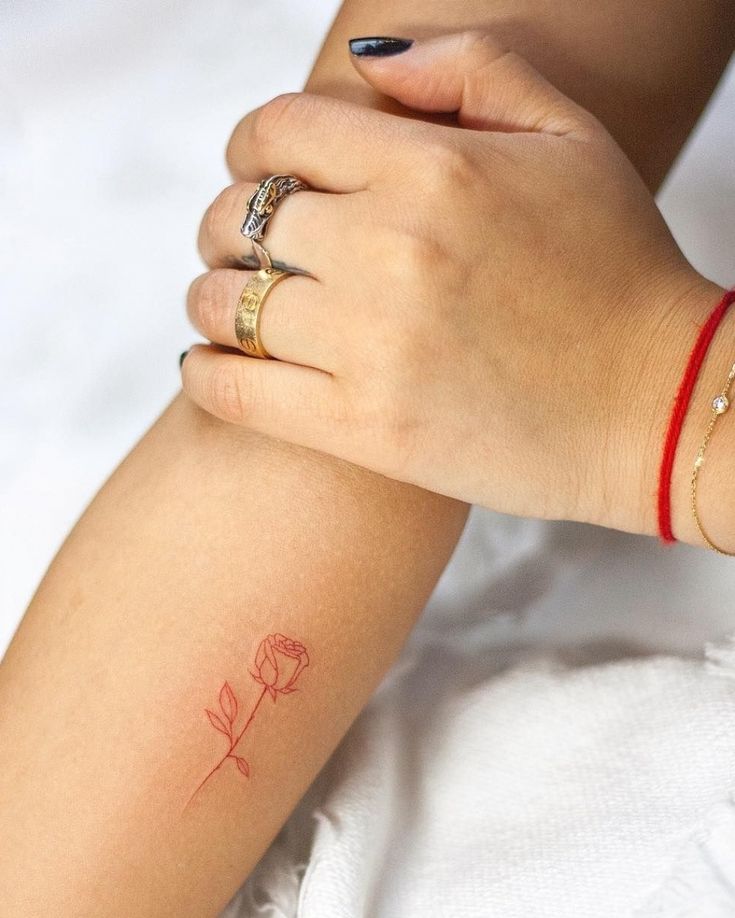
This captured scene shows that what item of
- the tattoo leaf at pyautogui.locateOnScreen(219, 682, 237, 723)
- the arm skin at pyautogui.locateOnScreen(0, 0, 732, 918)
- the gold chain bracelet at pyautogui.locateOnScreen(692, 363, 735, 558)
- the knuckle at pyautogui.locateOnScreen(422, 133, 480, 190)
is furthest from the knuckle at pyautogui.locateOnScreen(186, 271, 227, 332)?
the gold chain bracelet at pyautogui.locateOnScreen(692, 363, 735, 558)

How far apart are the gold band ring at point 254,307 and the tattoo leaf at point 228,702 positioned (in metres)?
0.31

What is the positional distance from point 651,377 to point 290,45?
116cm

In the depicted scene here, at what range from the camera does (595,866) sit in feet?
2.90

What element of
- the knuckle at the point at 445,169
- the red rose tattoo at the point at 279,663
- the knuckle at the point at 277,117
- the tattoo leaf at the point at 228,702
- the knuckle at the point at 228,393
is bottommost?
the tattoo leaf at the point at 228,702

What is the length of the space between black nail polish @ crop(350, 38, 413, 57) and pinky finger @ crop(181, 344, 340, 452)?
323 mm

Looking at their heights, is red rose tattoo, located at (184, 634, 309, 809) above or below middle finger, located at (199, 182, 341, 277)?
below

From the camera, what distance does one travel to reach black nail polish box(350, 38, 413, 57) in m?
0.99

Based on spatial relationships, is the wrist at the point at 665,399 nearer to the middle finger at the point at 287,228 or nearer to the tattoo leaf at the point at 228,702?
the middle finger at the point at 287,228

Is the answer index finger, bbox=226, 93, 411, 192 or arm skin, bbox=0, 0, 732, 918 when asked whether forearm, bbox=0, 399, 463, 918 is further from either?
index finger, bbox=226, 93, 411, 192

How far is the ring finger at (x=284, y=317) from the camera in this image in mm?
896

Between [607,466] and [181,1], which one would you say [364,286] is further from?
[181,1]

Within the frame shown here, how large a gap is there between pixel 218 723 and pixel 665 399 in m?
0.50

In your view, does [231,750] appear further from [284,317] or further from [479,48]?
[479,48]

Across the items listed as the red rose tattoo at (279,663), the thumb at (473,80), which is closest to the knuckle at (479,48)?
the thumb at (473,80)
